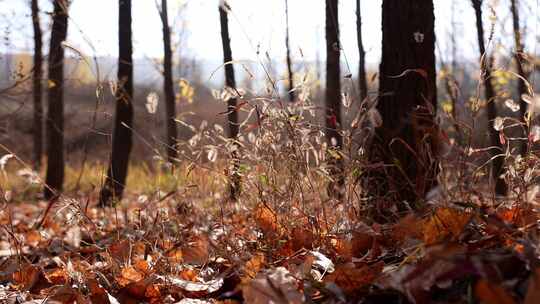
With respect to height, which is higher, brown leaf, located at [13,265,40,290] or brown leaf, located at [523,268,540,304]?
brown leaf, located at [523,268,540,304]

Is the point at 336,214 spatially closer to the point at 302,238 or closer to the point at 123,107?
the point at 302,238

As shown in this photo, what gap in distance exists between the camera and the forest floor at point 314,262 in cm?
144

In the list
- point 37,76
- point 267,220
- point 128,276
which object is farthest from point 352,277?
point 37,76

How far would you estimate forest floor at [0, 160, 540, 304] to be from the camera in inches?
56.7

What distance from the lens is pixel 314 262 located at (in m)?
1.86

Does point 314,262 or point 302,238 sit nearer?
point 314,262

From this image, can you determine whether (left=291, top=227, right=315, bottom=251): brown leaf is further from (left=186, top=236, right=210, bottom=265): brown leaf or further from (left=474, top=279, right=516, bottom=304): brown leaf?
(left=474, top=279, right=516, bottom=304): brown leaf

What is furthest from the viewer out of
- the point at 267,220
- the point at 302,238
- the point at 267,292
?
the point at 267,220

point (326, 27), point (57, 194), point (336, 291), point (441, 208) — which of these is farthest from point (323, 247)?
point (326, 27)

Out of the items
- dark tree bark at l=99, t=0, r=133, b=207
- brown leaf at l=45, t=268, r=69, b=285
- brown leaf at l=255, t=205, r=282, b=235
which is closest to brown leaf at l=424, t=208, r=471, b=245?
brown leaf at l=255, t=205, r=282, b=235

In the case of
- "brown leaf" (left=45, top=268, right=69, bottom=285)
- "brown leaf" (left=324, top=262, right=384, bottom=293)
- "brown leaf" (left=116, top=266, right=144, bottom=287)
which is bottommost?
"brown leaf" (left=45, top=268, right=69, bottom=285)

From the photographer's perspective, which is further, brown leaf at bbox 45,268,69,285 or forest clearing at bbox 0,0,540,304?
brown leaf at bbox 45,268,69,285

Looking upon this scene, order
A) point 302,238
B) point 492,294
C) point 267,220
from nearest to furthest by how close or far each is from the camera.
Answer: point 492,294
point 302,238
point 267,220

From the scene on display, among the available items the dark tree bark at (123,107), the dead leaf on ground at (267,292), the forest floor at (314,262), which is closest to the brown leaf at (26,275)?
the forest floor at (314,262)
